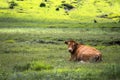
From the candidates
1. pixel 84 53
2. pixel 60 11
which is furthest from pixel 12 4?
pixel 84 53

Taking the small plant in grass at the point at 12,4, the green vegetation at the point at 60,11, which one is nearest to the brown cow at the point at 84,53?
the green vegetation at the point at 60,11

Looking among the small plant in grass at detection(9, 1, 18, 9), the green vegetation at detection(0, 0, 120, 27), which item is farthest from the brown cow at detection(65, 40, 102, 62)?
the small plant in grass at detection(9, 1, 18, 9)

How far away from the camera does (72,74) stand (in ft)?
54.1

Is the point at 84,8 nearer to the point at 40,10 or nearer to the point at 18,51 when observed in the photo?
the point at 40,10

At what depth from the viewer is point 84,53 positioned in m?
24.8

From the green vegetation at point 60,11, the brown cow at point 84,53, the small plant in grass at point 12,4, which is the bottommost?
the green vegetation at point 60,11

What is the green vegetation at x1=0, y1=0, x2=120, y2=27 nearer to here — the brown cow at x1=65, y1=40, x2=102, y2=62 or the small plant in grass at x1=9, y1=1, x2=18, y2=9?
the small plant in grass at x1=9, y1=1, x2=18, y2=9

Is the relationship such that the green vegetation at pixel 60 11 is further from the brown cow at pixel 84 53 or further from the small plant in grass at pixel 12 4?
the brown cow at pixel 84 53

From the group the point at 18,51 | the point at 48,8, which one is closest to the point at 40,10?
the point at 48,8

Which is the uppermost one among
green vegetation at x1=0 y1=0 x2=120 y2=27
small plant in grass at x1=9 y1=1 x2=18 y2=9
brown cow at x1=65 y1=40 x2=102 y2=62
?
brown cow at x1=65 y1=40 x2=102 y2=62

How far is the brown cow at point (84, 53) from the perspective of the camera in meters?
24.2

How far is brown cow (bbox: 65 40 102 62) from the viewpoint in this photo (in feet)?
79.6

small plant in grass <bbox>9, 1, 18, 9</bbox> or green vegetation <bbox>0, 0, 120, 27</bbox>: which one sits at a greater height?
small plant in grass <bbox>9, 1, 18, 9</bbox>

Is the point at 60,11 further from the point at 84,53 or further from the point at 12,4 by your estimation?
the point at 84,53
